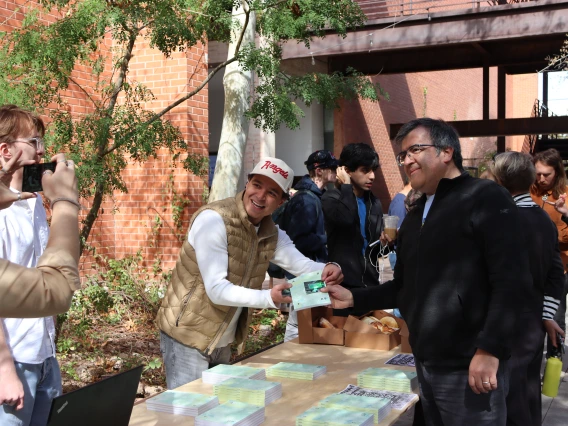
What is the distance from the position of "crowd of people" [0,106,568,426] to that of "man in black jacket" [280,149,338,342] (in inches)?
74.7

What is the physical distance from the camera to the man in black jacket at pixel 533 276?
3891 mm

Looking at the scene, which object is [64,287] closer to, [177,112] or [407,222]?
[407,222]

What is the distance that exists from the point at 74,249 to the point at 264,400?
1627 millimetres

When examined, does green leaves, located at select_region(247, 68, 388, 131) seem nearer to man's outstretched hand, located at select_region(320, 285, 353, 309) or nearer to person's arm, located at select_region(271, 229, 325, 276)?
person's arm, located at select_region(271, 229, 325, 276)

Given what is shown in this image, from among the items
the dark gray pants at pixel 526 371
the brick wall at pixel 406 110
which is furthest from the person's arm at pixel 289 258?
the brick wall at pixel 406 110

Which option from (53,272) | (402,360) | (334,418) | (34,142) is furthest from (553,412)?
(53,272)

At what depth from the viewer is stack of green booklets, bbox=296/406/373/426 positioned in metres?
2.58

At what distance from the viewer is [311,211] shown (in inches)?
224

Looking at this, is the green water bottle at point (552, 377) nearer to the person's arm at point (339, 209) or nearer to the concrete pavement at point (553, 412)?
the concrete pavement at point (553, 412)

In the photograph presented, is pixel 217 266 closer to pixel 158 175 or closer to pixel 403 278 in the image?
pixel 403 278

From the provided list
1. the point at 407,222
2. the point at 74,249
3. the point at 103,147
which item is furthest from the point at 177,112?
the point at 74,249

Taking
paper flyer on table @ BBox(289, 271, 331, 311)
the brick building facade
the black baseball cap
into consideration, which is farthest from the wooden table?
the brick building facade

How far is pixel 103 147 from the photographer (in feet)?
17.3

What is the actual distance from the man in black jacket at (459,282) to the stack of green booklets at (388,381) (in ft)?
0.88
